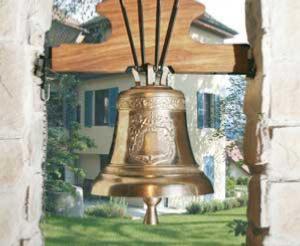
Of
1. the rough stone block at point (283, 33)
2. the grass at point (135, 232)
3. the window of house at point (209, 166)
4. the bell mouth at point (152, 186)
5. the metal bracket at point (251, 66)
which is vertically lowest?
A: the grass at point (135, 232)

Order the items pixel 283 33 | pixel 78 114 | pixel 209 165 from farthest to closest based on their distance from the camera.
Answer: pixel 78 114 < pixel 209 165 < pixel 283 33

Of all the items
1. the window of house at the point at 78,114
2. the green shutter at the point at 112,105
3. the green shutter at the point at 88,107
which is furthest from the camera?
the window of house at the point at 78,114

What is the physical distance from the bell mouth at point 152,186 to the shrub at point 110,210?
6094 millimetres

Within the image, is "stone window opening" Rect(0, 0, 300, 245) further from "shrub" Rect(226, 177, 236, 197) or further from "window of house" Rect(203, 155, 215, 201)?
"shrub" Rect(226, 177, 236, 197)

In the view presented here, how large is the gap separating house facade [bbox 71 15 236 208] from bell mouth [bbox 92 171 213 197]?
5.93m

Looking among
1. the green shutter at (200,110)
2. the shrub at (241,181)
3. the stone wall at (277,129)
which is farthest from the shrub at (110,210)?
the stone wall at (277,129)

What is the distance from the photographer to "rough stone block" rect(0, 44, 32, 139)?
1.10 metres

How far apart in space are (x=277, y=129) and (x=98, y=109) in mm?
7519

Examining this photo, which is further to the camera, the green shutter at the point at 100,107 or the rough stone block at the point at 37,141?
the green shutter at the point at 100,107

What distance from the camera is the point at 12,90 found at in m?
1.10

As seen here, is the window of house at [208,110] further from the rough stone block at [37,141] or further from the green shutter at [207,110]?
the rough stone block at [37,141]

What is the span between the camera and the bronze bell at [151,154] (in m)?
1.04

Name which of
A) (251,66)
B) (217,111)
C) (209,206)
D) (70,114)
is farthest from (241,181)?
(251,66)

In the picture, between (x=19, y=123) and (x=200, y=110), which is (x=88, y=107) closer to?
(x=200, y=110)
